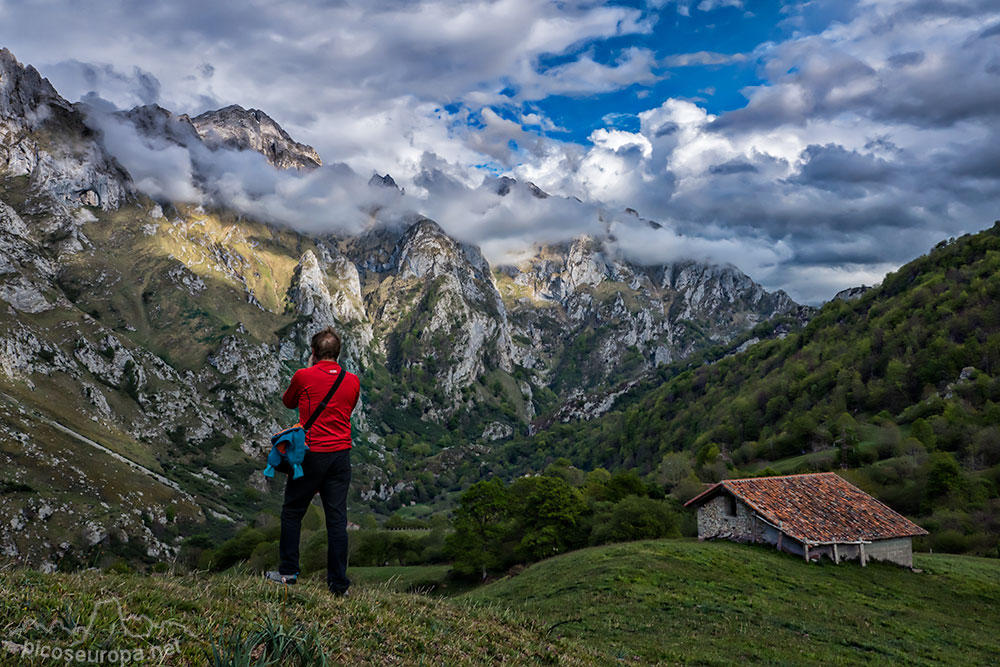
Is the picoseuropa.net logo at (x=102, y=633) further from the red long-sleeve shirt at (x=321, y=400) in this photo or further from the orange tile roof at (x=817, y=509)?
the orange tile roof at (x=817, y=509)

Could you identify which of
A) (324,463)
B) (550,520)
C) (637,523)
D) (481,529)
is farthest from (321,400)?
(481,529)

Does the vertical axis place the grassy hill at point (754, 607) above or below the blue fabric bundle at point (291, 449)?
below

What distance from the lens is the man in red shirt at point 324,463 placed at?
919 centimetres

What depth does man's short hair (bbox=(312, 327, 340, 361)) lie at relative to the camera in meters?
9.73

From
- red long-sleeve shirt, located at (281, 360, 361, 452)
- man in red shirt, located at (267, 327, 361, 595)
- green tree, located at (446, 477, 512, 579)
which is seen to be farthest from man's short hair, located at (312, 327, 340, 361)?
green tree, located at (446, 477, 512, 579)

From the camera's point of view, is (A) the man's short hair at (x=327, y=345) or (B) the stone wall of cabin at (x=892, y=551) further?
(B) the stone wall of cabin at (x=892, y=551)

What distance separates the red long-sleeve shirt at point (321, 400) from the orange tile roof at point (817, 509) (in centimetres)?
3651

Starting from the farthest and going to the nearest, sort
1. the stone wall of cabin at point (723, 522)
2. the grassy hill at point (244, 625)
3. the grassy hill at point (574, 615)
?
the stone wall of cabin at point (723, 522) → the grassy hill at point (574, 615) → the grassy hill at point (244, 625)

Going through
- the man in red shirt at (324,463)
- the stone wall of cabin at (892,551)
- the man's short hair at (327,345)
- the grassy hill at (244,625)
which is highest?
the man's short hair at (327,345)

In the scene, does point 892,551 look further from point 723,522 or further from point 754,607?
point 754,607

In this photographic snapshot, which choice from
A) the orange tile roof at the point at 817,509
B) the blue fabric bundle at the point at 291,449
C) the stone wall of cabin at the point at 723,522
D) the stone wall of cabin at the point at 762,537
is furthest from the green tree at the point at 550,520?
the blue fabric bundle at the point at 291,449

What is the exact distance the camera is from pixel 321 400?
9336 mm

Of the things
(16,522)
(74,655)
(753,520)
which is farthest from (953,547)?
(16,522)

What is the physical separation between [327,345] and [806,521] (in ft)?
132
